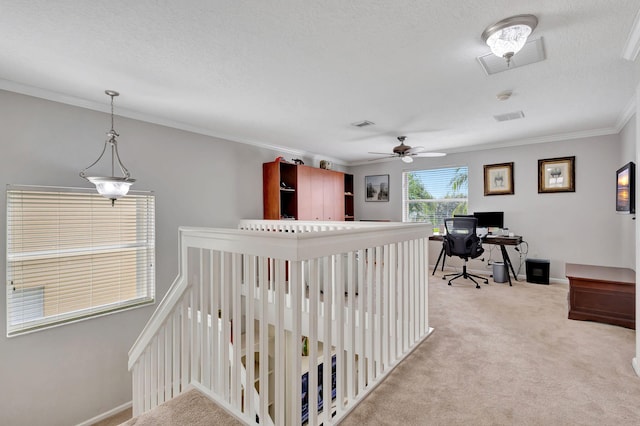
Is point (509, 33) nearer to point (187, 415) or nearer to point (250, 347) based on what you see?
point (250, 347)

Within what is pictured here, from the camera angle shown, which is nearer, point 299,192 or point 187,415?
point 187,415

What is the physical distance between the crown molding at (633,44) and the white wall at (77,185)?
406 cm

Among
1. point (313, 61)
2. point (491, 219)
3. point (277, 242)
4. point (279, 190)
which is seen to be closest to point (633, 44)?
point (313, 61)

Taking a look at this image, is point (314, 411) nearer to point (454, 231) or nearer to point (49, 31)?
point (49, 31)

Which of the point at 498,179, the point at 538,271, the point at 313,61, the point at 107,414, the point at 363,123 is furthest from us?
the point at 498,179

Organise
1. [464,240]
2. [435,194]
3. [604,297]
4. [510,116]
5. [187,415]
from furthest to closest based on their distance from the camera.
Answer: [435,194] → [464,240] → [510,116] → [604,297] → [187,415]

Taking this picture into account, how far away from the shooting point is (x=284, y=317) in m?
1.41

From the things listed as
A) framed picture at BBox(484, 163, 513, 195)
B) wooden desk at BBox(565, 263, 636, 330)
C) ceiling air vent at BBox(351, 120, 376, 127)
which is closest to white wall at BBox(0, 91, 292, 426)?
ceiling air vent at BBox(351, 120, 376, 127)

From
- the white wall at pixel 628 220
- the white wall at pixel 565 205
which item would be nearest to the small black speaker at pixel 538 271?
the white wall at pixel 565 205

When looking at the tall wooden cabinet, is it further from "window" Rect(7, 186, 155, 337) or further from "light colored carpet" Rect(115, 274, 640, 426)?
"light colored carpet" Rect(115, 274, 640, 426)

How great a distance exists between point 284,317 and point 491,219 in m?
4.64

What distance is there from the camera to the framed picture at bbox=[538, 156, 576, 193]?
171 inches

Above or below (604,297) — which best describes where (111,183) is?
above

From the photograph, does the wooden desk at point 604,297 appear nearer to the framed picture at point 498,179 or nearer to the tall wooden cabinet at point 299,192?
the framed picture at point 498,179
